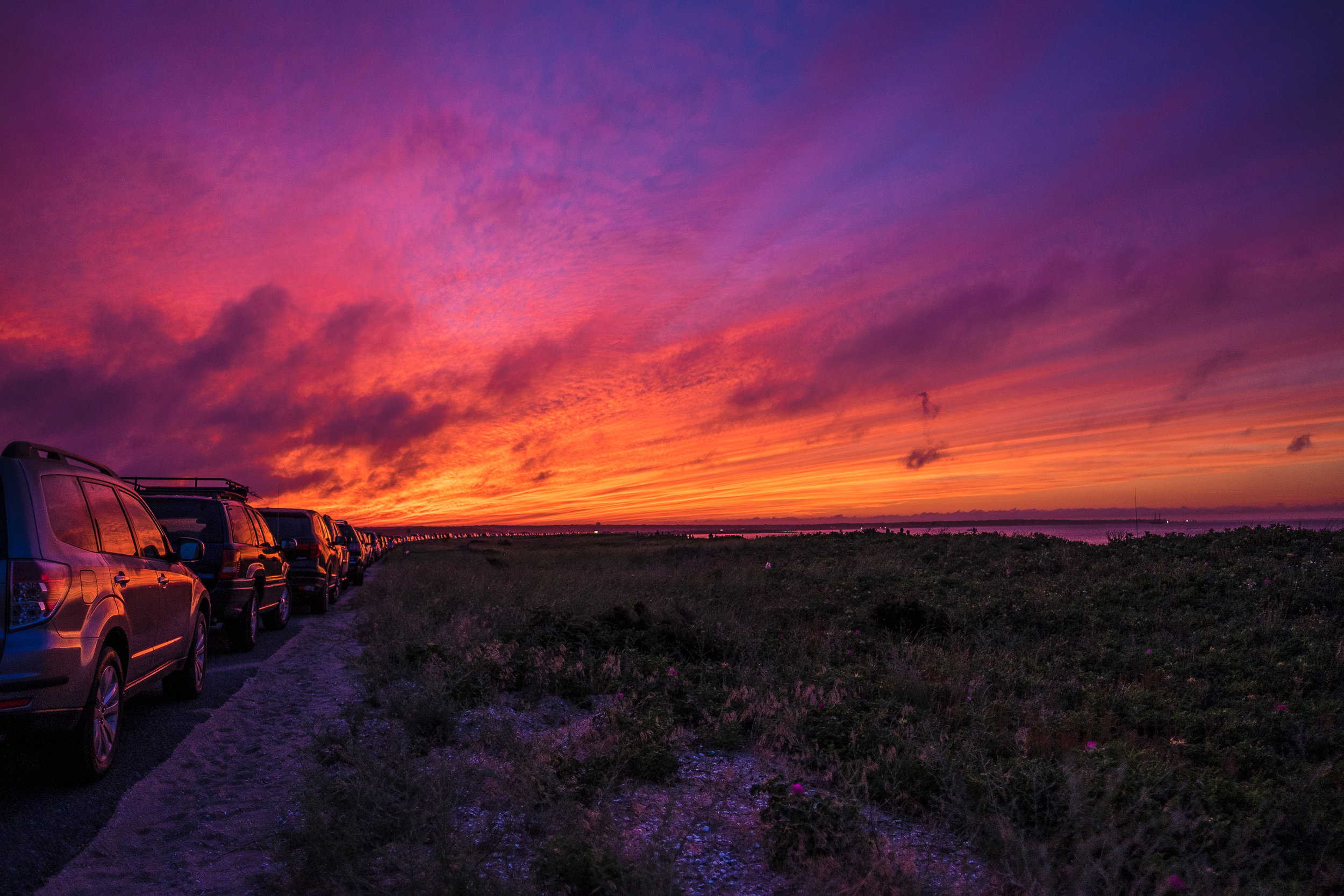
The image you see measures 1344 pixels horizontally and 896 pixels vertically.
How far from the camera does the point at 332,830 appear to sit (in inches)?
151

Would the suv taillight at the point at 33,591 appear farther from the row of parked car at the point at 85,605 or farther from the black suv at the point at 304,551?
the black suv at the point at 304,551

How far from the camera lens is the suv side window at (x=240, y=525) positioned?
1009cm

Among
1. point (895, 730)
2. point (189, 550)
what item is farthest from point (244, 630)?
point (895, 730)

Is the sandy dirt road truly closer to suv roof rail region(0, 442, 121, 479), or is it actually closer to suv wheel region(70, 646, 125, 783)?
suv wheel region(70, 646, 125, 783)

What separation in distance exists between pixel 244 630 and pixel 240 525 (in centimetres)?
143

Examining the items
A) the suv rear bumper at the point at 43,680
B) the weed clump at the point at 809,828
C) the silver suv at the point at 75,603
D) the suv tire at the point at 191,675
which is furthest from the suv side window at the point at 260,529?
the weed clump at the point at 809,828

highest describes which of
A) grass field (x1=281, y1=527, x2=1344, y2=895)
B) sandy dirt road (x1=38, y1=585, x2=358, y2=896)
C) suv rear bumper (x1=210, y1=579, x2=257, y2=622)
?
suv rear bumper (x1=210, y1=579, x2=257, y2=622)

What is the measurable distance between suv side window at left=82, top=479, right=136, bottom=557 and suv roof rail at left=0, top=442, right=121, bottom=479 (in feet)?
0.57

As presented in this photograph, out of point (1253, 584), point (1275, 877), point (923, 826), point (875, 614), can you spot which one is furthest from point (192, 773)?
point (1253, 584)

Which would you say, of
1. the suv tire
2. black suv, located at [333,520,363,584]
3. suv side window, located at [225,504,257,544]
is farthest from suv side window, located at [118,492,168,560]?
black suv, located at [333,520,363,584]

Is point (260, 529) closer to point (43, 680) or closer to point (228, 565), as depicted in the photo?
point (228, 565)

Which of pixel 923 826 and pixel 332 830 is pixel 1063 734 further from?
pixel 332 830

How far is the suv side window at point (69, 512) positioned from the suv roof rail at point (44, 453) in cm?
18

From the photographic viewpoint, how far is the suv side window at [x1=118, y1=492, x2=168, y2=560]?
20.6ft
